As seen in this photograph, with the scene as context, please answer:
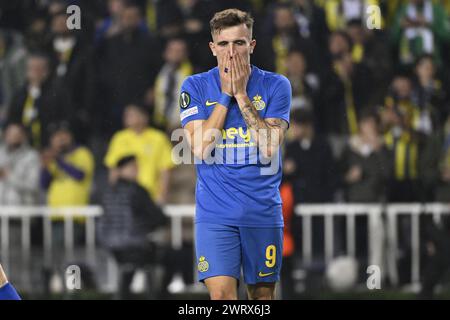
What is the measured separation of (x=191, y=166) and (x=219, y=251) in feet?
16.8

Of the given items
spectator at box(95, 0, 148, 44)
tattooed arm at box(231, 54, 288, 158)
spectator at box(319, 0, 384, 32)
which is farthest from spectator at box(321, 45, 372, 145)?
tattooed arm at box(231, 54, 288, 158)

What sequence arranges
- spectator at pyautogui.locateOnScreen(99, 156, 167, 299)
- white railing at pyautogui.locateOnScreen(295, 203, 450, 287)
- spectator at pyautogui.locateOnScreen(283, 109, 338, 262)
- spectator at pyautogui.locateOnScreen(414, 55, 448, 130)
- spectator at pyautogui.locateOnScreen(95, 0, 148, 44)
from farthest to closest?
spectator at pyautogui.locateOnScreen(95, 0, 148, 44) < spectator at pyautogui.locateOnScreen(414, 55, 448, 130) < white railing at pyautogui.locateOnScreen(295, 203, 450, 287) < spectator at pyautogui.locateOnScreen(283, 109, 338, 262) < spectator at pyautogui.locateOnScreen(99, 156, 167, 299)

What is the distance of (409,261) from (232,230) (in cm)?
526

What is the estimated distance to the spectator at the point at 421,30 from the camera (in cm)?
1168

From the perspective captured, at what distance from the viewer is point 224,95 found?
602 centimetres

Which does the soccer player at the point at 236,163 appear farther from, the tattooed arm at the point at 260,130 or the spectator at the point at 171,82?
the spectator at the point at 171,82

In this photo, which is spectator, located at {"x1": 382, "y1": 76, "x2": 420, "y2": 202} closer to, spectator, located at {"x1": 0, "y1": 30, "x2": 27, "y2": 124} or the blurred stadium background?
the blurred stadium background

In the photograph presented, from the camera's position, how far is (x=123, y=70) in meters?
11.2

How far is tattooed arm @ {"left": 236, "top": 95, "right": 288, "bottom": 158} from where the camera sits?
5.96 m

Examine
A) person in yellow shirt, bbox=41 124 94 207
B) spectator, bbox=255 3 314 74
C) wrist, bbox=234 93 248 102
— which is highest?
spectator, bbox=255 3 314 74

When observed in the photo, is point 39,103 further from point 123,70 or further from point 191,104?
point 191,104

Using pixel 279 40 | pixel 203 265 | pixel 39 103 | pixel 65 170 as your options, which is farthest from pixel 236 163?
pixel 39 103

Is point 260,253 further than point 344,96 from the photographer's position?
No

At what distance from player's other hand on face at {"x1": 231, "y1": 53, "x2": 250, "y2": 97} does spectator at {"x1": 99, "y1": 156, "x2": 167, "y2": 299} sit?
4.47m
